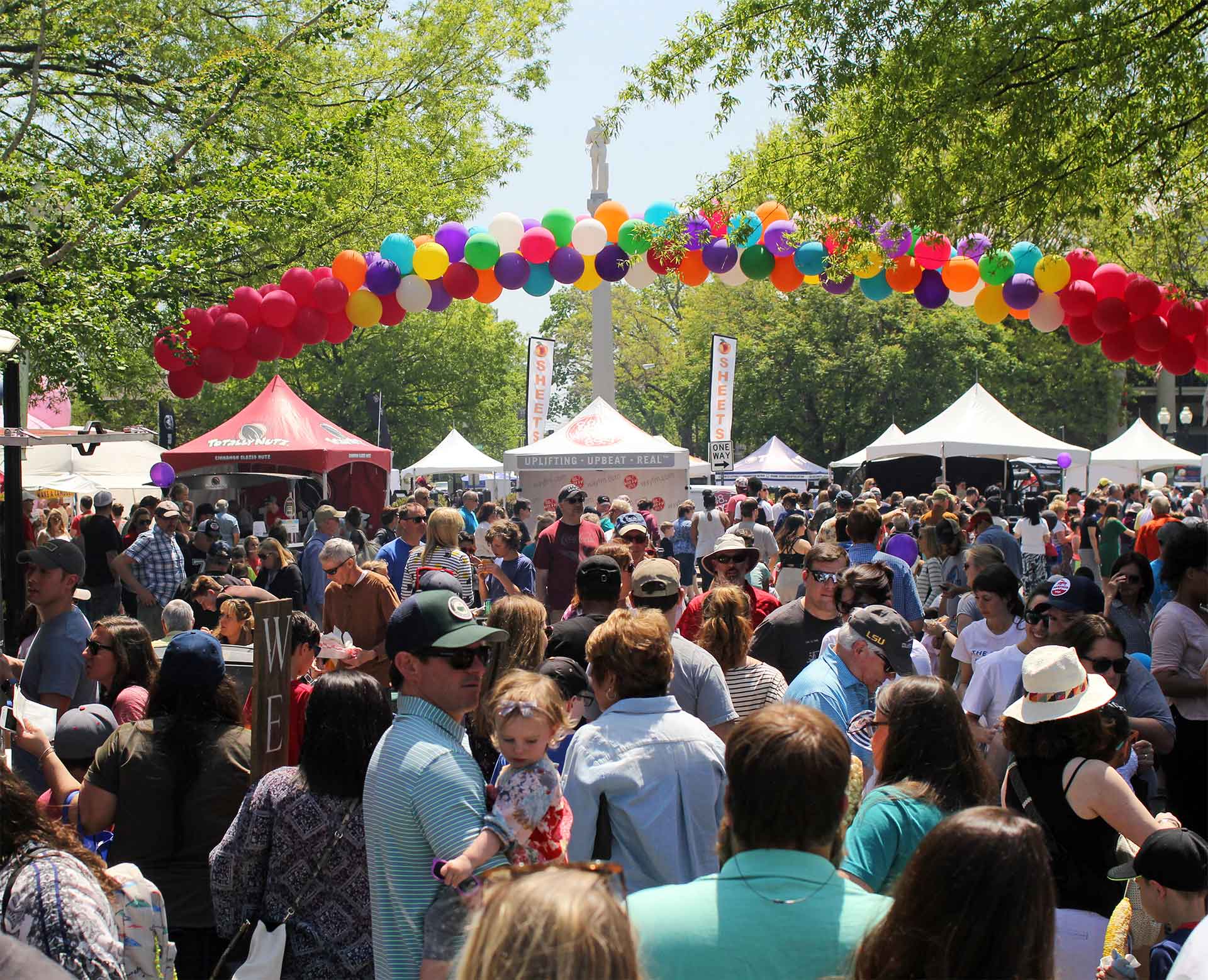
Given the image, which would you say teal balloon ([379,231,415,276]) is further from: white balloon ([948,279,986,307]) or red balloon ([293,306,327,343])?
white balloon ([948,279,986,307])

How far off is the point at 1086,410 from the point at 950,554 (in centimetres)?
4798

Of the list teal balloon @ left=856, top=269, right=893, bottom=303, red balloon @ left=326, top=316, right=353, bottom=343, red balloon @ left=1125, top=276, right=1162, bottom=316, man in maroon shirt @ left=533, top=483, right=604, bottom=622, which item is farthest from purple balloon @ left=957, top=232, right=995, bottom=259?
red balloon @ left=326, top=316, right=353, bottom=343

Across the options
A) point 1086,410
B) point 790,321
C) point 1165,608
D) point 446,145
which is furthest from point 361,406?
point 1165,608

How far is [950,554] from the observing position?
10141mm

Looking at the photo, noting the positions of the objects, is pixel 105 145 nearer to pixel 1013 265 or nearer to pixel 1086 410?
pixel 1013 265

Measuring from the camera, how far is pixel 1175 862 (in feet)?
10.9

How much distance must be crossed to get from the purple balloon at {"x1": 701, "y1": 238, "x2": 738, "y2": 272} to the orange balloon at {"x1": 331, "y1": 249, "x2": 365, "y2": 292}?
378 centimetres

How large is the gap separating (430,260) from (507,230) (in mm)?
909

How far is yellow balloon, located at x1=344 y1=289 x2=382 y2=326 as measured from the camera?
45.3ft

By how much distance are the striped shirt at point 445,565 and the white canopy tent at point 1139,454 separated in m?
27.7

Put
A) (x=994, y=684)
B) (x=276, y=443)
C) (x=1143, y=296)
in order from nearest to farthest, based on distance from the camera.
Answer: (x=994, y=684)
(x=1143, y=296)
(x=276, y=443)

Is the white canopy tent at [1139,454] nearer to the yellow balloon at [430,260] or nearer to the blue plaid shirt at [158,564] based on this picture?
the yellow balloon at [430,260]

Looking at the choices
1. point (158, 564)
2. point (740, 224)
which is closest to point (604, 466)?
point (740, 224)

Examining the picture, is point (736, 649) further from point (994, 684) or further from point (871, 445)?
point (871, 445)
